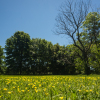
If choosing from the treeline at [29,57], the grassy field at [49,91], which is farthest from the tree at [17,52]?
the grassy field at [49,91]

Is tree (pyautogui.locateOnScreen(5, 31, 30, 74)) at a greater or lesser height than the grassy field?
greater

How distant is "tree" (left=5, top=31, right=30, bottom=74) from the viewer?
30906 millimetres

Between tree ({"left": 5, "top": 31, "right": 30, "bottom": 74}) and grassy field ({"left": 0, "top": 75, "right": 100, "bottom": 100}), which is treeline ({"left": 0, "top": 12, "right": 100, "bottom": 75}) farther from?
grassy field ({"left": 0, "top": 75, "right": 100, "bottom": 100})

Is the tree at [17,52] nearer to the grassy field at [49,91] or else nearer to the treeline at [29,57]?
the treeline at [29,57]

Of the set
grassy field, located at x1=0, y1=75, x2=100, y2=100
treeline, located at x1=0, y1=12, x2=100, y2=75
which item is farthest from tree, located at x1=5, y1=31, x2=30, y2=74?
grassy field, located at x1=0, y1=75, x2=100, y2=100

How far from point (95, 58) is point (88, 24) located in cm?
747

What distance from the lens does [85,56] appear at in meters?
21.7

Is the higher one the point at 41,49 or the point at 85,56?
the point at 41,49

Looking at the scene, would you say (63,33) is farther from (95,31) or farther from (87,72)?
(87,72)

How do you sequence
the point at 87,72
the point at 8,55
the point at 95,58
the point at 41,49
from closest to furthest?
the point at 87,72 < the point at 95,58 < the point at 8,55 < the point at 41,49

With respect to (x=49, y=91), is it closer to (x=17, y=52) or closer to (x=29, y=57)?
(x=17, y=52)

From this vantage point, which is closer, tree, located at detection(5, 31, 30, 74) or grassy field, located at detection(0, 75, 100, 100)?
grassy field, located at detection(0, 75, 100, 100)

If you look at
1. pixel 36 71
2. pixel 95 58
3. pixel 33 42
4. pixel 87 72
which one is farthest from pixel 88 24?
pixel 36 71

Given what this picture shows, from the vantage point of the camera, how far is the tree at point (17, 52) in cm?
3091
